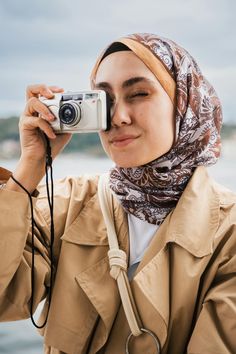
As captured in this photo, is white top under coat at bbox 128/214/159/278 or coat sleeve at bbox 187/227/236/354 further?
white top under coat at bbox 128/214/159/278

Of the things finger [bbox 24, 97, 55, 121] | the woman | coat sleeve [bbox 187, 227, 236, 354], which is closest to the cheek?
the woman

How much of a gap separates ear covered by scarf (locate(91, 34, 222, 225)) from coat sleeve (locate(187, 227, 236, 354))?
0.63 ft

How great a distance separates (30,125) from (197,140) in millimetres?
362

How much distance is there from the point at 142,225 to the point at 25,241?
257 millimetres

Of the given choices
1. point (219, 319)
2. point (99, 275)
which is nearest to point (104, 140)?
point (99, 275)

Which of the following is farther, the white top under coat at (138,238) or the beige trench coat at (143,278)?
the white top under coat at (138,238)

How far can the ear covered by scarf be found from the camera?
103cm

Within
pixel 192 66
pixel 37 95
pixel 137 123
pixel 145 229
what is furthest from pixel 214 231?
pixel 37 95

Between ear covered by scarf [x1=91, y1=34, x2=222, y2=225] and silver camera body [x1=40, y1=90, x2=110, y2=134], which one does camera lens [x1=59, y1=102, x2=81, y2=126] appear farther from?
ear covered by scarf [x1=91, y1=34, x2=222, y2=225]

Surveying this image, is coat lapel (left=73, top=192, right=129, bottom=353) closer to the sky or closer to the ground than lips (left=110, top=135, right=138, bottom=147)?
closer to the ground

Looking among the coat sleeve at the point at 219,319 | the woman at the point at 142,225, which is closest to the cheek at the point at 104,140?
the woman at the point at 142,225

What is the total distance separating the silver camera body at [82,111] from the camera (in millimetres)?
985

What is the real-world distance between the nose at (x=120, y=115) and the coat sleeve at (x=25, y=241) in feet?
0.75

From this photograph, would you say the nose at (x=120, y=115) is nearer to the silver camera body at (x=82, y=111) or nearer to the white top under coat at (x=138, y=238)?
the silver camera body at (x=82, y=111)
